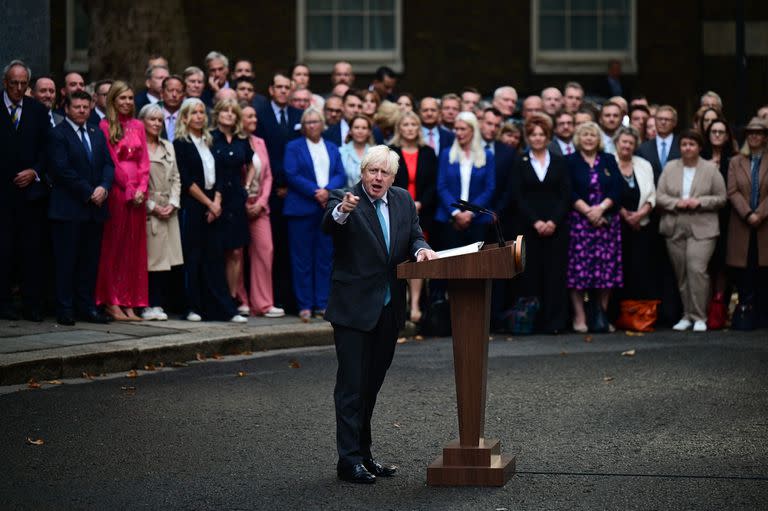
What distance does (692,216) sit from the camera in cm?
1623

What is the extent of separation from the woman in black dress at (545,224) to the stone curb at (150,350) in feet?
8.01

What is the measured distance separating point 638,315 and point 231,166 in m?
4.63

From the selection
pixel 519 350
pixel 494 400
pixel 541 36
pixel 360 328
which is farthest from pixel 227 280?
pixel 541 36

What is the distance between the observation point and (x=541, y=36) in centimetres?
2705

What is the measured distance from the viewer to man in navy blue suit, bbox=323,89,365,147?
54.2 ft

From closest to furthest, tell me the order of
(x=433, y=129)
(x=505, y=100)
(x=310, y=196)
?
(x=310, y=196), (x=433, y=129), (x=505, y=100)

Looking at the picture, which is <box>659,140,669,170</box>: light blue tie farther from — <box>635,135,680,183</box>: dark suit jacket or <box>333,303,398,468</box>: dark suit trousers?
<box>333,303,398,468</box>: dark suit trousers

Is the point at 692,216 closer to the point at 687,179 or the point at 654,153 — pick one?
the point at 687,179

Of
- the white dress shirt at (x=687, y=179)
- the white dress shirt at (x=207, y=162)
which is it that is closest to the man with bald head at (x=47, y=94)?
the white dress shirt at (x=207, y=162)

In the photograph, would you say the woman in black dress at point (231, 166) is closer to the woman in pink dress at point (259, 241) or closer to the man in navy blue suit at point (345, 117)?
the woman in pink dress at point (259, 241)

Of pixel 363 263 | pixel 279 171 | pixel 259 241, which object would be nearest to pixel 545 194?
pixel 279 171

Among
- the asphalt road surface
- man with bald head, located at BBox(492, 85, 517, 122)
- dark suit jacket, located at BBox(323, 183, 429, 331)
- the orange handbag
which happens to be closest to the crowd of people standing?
the orange handbag

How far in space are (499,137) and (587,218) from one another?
1470mm

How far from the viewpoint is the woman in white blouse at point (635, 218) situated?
53.4 feet
